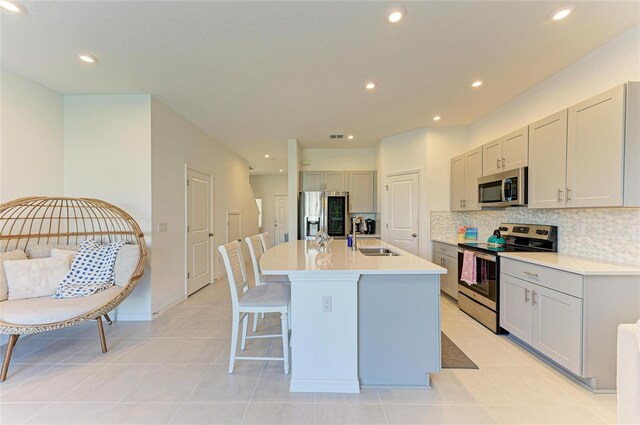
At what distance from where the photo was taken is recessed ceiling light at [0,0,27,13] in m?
1.70

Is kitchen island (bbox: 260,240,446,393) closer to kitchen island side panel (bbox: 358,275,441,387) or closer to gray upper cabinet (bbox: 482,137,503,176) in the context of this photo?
kitchen island side panel (bbox: 358,275,441,387)

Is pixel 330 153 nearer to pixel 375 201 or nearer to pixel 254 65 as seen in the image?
pixel 375 201

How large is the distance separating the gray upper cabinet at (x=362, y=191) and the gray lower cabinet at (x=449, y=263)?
1692mm

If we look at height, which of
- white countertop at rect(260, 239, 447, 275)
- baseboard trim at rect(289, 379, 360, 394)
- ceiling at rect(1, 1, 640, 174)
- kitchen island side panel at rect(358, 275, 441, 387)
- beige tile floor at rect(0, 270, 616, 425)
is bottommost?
beige tile floor at rect(0, 270, 616, 425)

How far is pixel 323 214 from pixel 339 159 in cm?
130

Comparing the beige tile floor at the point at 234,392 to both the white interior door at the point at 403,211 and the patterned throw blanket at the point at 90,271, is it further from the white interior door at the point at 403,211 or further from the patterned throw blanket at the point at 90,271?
the white interior door at the point at 403,211

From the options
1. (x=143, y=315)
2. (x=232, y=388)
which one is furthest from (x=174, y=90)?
(x=232, y=388)

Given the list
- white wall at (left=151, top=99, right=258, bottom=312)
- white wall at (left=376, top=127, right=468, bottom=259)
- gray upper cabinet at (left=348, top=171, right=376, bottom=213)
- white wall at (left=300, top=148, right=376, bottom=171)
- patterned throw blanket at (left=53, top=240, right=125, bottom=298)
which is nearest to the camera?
patterned throw blanket at (left=53, top=240, right=125, bottom=298)

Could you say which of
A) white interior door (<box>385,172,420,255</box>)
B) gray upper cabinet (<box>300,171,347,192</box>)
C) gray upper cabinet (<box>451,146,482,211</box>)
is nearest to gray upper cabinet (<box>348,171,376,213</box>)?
gray upper cabinet (<box>300,171,347,192</box>)

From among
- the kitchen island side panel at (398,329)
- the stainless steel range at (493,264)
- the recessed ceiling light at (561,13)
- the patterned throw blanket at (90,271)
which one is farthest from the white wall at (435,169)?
the patterned throw blanket at (90,271)

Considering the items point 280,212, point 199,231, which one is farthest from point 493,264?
point 280,212

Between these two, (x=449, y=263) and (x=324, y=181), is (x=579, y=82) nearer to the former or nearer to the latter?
(x=449, y=263)

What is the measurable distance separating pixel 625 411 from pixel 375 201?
14.0ft

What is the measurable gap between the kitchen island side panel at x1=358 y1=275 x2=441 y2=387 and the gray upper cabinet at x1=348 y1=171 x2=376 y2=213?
3.50 meters
